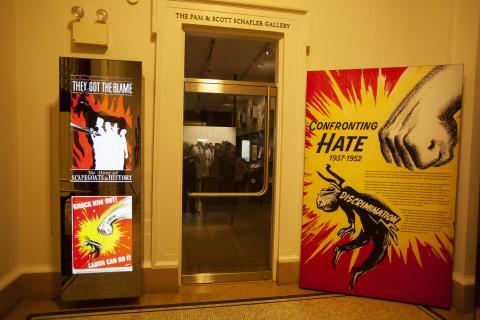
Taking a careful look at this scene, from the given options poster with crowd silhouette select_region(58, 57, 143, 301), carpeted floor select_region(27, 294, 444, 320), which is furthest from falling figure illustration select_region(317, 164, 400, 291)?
poster with crowd silhouette select_region(58, 57, 143, 301)

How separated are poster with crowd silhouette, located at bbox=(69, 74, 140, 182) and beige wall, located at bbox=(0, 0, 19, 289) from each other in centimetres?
66

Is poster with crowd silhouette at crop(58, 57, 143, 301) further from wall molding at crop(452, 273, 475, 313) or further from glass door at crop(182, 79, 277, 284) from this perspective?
wall molding at crop(452, 273, 475, 313)

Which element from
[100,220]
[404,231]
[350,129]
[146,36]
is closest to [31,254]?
[100,220]

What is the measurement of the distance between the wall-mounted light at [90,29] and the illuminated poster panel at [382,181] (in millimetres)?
2050

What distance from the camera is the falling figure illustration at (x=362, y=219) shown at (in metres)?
2.91

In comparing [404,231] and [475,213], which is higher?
[475,213]

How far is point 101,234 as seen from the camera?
260cm

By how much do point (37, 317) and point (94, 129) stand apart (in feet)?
5.53

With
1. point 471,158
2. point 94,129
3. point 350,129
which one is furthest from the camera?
point 350,129

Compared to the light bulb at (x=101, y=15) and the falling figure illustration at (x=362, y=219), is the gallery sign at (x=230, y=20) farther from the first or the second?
the falling figure illustration at (x=362, y=219)

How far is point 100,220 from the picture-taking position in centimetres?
257

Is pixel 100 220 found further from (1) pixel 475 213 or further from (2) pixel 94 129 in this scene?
(1) pixel 475 213

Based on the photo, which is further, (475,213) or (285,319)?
(475,213)

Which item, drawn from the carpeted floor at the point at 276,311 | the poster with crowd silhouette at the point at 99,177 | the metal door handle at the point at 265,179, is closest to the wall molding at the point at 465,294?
the carpeted floor at the point at 276,311
